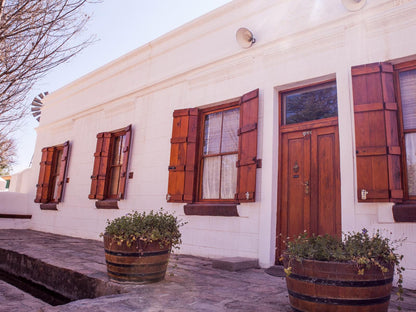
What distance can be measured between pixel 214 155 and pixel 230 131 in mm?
493

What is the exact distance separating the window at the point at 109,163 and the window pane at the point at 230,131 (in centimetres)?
248

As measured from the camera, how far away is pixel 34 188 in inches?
394

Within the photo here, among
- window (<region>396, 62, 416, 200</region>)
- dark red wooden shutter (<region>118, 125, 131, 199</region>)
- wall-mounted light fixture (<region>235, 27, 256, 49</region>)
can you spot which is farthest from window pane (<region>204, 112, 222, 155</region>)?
window (<region>396, 62, 416, 200</region>)

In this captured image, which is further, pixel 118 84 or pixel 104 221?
pixel 118 84

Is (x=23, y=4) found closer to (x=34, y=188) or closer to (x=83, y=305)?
(x=83, y=305)

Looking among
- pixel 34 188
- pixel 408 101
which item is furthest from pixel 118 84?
pixel 408 101

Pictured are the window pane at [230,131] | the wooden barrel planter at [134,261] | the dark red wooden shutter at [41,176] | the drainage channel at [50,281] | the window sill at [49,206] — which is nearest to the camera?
the wooden barrel planter at [134,261]

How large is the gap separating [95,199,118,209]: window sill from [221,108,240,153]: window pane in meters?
2.88

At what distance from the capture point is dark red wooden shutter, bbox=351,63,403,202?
3.58m

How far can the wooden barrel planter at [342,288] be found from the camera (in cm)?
198

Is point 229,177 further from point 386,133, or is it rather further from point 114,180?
point 114,180

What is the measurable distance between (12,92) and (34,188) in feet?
18.8

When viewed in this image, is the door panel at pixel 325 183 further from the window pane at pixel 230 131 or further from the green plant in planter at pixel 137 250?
the green plant in planter at pixel 137 250

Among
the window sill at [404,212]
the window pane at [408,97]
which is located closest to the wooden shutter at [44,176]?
the window sill at [404,212]
